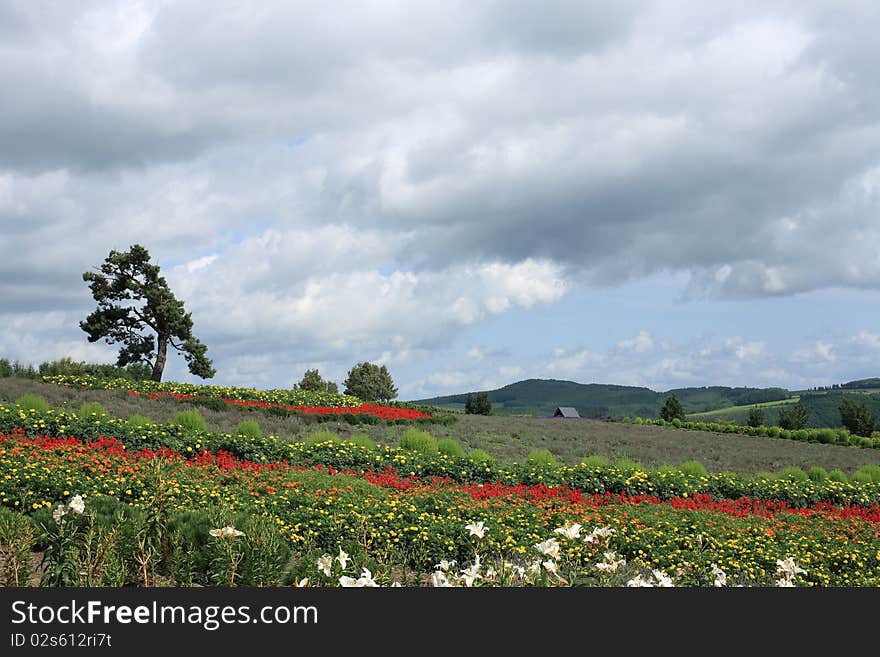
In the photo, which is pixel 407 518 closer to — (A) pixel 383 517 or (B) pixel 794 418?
(A) pixel 383 517

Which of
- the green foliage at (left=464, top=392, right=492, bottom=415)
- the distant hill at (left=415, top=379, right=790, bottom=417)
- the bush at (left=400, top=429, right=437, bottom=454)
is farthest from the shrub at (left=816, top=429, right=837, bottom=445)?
the distant hill at (left=415, top=379, right=790, bottom=417)

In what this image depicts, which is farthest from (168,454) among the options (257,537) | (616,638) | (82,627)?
(616,638)

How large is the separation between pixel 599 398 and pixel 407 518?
17670cm

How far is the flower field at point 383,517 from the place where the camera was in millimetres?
5453

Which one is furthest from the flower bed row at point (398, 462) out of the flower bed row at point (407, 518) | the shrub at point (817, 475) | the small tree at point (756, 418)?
the small tree at point (756, 418)

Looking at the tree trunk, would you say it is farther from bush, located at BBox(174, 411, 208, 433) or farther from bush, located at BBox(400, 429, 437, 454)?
bush, located at BBox(400, 429, 437, 454)

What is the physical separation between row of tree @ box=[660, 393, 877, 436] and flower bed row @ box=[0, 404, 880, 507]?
2648cm

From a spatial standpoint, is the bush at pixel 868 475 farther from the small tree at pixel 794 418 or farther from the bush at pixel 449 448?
the small tree at pixel 794 418

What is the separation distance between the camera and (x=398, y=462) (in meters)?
13.8

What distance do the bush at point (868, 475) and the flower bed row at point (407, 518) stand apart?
657 cm

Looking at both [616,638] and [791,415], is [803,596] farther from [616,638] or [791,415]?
[791,415]

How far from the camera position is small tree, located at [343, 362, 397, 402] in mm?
62281

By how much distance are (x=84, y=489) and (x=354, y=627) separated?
230 inches

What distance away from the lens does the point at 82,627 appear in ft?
12.8
